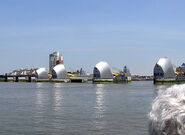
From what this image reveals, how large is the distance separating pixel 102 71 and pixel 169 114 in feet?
455

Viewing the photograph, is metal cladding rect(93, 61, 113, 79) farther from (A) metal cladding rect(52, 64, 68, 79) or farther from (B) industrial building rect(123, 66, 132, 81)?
(A) metal cladding rect(52, 64, 68, 79)

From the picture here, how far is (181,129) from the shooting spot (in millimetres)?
1336

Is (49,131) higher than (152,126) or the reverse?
the reverse

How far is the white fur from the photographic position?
4.43ft

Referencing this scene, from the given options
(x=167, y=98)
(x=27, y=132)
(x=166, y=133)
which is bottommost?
(x=27, y=132)

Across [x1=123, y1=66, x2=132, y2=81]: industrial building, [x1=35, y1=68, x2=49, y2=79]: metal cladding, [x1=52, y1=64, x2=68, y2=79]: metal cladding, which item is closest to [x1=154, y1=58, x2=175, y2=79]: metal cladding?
[x1=123, y1=66, x2=132, y2=81]: industrial building

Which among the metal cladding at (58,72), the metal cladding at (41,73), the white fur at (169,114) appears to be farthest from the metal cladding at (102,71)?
the white fur at (169,114)

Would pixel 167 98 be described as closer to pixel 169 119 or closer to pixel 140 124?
pixel 169 119

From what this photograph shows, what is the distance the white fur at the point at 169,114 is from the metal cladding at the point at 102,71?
138367 mm

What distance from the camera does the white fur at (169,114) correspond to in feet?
4.43

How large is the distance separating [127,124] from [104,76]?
12409 cm

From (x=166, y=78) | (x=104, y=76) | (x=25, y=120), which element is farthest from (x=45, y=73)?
(x=25, y=120)

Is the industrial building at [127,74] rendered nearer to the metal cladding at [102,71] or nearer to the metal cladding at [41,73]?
the metal cladding at [102,71]

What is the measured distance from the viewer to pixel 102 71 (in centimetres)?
14012
